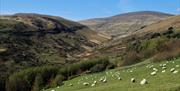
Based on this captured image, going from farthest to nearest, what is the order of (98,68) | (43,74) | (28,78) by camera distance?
(28,78) < (43,74) < (98,68)

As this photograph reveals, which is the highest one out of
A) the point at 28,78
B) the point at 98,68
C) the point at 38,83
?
the point at 98,68

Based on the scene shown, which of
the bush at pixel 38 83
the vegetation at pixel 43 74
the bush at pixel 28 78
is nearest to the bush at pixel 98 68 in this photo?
the vegetation at pixel 43 74

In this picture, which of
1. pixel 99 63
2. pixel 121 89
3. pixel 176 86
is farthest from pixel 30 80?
pixel 176 86

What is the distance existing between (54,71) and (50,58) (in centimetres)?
9859

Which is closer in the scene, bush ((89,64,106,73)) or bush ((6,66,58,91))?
bush ((89,64,106,73))

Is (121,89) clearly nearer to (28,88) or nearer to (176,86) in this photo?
(176,86)

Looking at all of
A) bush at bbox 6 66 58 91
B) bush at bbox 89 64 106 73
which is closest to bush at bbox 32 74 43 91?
bush at bbox 6 66 58 91

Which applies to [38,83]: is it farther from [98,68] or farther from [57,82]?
[57,82]

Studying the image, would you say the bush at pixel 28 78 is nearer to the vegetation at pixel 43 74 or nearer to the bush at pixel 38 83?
the vegetation at pixel 43 74

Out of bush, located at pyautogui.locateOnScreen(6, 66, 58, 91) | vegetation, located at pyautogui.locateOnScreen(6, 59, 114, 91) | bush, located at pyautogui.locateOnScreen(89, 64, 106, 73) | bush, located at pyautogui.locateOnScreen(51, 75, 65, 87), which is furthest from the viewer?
bush, located at pyautogui.locateOnScreen(6, 66, 58, 91)

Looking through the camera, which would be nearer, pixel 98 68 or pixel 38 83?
pixel 38 83

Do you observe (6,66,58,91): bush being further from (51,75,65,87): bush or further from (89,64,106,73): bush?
(51,75,65,87): bush

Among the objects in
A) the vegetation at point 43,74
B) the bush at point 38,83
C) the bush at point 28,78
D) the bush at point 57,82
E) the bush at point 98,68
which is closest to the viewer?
the bush at point 57,82

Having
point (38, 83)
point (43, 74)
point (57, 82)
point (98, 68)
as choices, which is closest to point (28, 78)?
point (43, 74)
